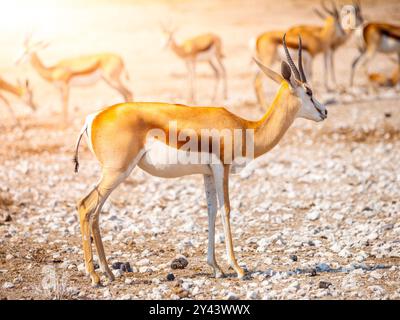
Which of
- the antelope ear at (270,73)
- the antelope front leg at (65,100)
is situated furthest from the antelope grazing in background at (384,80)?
the antelope ear at (270,73)

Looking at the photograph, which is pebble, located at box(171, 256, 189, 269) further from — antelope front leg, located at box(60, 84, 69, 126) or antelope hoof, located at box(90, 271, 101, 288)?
antelope front leg, located at box(60, 84, 69, 126)

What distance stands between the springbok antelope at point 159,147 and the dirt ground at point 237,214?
18.6 inches

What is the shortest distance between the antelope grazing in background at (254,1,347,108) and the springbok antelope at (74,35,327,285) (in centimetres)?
823

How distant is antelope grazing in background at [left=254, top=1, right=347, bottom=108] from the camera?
15.5m

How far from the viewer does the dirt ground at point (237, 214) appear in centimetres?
603

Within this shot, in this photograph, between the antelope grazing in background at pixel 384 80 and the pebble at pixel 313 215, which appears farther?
the antelope grazing in background at pixel 384 80

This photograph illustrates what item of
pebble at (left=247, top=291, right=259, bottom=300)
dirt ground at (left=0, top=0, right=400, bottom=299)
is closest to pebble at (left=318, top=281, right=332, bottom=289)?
dirt ground at (left=0, top=0, right=400, bottom=299)

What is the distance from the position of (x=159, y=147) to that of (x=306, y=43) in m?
11.0

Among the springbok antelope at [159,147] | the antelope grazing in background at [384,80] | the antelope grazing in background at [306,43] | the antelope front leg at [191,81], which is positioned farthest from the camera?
the antelope grazing in background at [384,80]

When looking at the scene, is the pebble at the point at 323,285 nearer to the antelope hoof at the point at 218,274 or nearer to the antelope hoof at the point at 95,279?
the antelope hoof at the point at 218,274

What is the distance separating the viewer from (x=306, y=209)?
8.52 metres

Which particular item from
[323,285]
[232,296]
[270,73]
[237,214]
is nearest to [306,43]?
[237,214]
